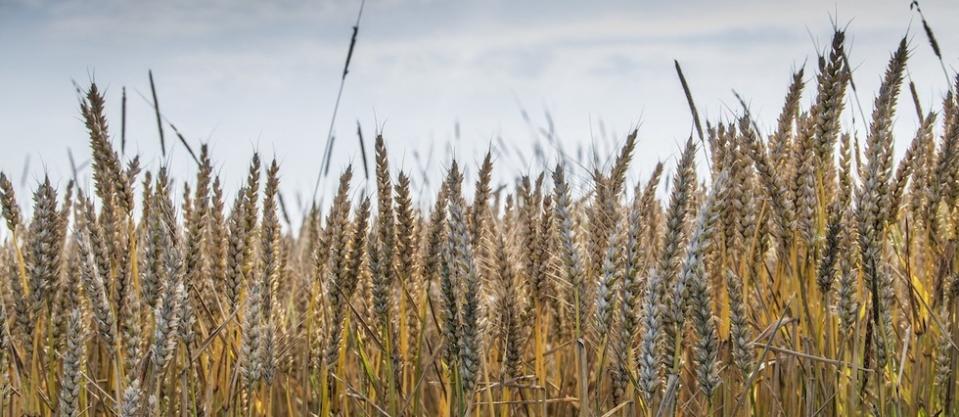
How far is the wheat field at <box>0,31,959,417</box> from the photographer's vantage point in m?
2.36

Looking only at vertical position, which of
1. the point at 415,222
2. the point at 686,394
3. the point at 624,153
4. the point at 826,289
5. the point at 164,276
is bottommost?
the point at 686,394

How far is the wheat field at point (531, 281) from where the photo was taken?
7.75 feet

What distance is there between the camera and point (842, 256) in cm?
260

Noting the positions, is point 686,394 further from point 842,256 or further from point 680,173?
point 680,173

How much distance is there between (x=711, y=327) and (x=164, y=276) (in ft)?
5.23

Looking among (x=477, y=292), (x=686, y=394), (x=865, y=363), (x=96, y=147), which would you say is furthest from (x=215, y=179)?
(x=865, y=363)

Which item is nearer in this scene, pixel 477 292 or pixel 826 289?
pixel 477 292

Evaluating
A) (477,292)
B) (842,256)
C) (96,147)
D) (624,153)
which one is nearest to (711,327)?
(477,292)

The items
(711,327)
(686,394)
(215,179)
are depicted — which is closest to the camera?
(711,327)

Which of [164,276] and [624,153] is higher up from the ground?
[624,153]

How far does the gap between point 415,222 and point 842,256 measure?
1.42m

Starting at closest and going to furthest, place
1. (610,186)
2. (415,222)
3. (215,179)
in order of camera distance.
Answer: (610,186), (415,222), (215,179)

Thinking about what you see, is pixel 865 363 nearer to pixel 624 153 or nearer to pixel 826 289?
pixel 826 289

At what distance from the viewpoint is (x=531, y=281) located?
2.90 m
